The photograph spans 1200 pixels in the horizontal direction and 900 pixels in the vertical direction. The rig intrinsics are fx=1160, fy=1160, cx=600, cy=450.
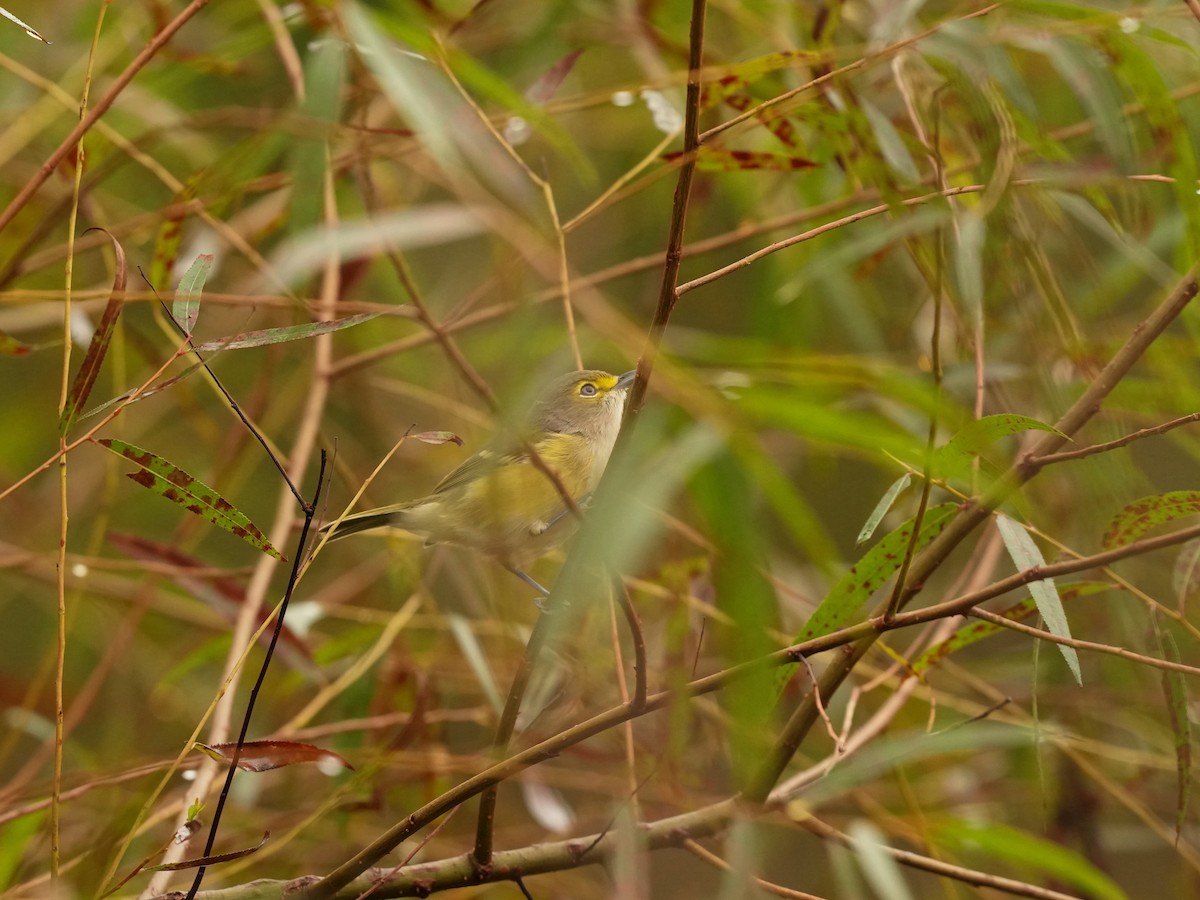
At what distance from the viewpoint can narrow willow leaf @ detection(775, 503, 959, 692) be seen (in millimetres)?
1267

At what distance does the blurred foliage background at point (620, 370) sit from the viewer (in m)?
1.10

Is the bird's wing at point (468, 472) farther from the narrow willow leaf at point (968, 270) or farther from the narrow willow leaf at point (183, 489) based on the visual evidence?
the narrow willow leaf at point (968, 270)

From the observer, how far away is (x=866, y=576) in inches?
50.2

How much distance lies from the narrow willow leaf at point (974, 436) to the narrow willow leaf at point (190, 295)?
70 cm

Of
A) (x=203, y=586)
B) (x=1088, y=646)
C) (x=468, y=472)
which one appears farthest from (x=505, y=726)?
(x=468, y=472)

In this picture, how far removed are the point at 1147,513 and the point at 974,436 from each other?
27cm

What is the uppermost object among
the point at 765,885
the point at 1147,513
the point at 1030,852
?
the point at 1147,513

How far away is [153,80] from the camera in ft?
6.95

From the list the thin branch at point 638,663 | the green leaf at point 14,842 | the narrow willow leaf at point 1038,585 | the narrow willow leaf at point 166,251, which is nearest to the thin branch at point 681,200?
the thin branch at point 638,663

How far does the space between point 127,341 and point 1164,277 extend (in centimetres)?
164

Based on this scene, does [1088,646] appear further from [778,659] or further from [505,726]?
[505,726]

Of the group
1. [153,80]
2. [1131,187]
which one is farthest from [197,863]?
[153,80]

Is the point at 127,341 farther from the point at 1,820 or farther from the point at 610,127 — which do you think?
the point at 610,127

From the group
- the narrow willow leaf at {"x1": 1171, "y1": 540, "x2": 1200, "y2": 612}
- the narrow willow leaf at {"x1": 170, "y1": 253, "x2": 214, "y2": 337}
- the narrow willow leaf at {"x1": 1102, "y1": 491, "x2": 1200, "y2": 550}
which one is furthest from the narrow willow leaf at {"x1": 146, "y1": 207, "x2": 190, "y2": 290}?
the narrow willow leaf at {"x1": 1171, "y1": 540, "x2": 1200, "y2": 612}
